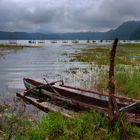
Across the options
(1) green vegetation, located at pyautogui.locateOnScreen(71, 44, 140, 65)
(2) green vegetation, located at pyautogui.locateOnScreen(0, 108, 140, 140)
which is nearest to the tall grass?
(2) green vegetation, located at pyautogui.locateOnScreen(0, 108, 140, 140)

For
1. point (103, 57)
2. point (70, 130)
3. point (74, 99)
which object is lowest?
point (103, 57)

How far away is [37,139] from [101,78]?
16.5 metres

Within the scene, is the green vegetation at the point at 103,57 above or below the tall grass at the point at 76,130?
below

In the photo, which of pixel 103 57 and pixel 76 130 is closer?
pixel 76 130

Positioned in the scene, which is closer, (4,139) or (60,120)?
(4,139)

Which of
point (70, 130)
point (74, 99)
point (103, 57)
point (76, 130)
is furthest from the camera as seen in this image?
point (103, 57)

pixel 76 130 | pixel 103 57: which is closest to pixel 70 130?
pixel 76 130

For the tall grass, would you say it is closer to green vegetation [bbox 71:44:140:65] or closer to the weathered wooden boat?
the weathered wooden boat

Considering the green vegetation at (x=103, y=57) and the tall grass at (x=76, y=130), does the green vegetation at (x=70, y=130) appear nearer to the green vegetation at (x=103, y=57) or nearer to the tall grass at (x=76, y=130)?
the tall grass at (x=76, y=130)

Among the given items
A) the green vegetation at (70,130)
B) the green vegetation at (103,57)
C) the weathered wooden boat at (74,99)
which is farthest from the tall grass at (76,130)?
the green vegetation at (103,57)

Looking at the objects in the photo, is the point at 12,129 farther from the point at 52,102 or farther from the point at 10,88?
the point at 10,88

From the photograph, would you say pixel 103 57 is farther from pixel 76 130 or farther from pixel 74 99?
pixel 76 130

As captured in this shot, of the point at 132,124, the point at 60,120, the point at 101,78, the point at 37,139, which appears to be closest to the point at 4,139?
the point at 37,139

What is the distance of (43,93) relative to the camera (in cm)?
1983
